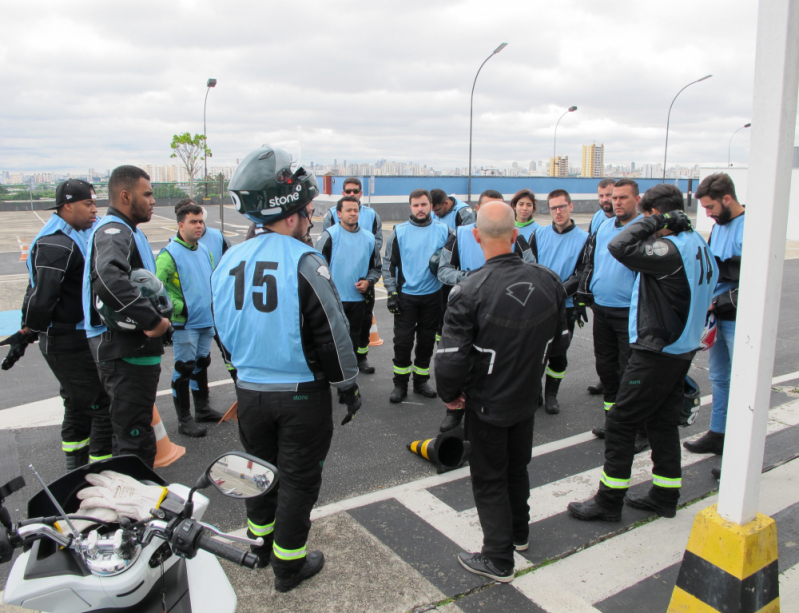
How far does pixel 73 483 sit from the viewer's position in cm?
190

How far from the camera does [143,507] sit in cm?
183

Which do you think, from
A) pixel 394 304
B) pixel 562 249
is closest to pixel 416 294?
pixel 394 304

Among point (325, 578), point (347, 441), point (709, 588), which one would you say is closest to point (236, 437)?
point (347, 441)

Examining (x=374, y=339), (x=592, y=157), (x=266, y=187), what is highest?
(x=592, y=157)

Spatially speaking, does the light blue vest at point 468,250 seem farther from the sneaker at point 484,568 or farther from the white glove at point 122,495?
the white glove at point 122,495

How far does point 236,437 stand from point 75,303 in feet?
5.73

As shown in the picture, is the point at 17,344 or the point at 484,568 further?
the point at 17,344

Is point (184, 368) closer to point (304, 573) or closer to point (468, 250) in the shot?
point (304, 573)

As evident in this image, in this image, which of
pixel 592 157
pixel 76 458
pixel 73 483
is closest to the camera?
pixel 73 483

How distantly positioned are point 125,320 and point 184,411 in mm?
1816

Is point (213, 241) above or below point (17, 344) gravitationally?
above

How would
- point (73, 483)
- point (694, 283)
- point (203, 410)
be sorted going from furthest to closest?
point (203, 410) < point (694, 283) < point (73, 483)

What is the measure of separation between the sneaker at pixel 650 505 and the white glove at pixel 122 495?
3.18 metres

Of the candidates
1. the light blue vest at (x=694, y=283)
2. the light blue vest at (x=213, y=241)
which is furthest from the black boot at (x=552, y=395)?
the light blue vest at (x=213, y=241)
